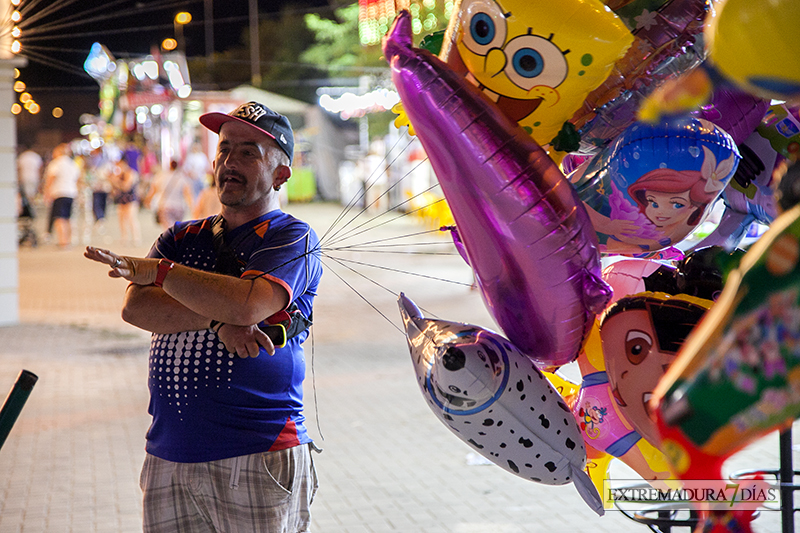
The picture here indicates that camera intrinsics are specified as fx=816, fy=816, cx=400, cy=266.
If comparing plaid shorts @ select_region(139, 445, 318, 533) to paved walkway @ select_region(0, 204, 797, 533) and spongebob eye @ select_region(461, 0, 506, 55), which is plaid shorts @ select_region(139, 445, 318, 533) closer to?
paved walkway @ select_region(0, 204, 797, 533)

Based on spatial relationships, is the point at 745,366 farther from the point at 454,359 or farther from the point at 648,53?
the point at 648,53

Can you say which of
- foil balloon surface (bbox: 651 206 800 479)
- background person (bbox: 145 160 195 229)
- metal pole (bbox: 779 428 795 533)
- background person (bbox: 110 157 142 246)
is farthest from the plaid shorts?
background person (bbox: 110 157 142 246)

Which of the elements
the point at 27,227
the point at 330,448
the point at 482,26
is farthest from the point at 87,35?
the point at 27,227

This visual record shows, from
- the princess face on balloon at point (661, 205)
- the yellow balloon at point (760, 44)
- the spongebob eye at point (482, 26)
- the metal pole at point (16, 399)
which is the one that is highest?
the spongebob eye at point (482, 26)

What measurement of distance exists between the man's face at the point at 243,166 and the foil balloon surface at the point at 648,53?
880 mm

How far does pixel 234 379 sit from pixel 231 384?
16 millimetres

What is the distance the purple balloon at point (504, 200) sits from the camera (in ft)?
6.01

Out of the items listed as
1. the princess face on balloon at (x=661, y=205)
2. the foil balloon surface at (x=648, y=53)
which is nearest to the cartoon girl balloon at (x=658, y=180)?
the princess face on balloon at (x=661, y=205)


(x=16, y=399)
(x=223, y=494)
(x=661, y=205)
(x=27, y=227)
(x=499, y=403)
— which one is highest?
(x=661, y=205)

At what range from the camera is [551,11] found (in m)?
1.88

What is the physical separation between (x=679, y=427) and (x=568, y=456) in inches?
35.7

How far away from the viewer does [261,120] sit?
2367mm

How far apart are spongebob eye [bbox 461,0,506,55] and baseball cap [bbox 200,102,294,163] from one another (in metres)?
0.66

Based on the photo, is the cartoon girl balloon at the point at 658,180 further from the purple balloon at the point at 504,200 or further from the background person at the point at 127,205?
the background person at the point at 127,205
